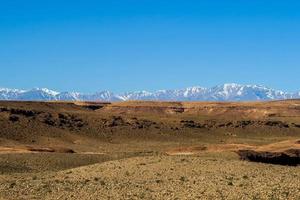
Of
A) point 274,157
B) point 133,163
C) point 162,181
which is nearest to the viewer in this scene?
point 162,181

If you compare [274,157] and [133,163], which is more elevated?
[133,163]

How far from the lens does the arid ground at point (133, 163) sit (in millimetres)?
35812

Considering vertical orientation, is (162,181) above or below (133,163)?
below

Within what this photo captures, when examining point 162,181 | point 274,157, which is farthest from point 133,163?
point 274,157

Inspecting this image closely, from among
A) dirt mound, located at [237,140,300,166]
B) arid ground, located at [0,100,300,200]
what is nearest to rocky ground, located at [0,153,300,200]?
arid ground, located at [0,100,300,200]

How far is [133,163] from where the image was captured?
49.1 metres

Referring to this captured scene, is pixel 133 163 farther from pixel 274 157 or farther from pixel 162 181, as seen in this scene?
pixel 274 157

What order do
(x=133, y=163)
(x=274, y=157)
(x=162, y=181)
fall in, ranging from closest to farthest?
(x=162, y=181) → (x=133, y=163) → (x=274, y=157)

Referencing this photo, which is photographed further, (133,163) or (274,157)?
(274,157)

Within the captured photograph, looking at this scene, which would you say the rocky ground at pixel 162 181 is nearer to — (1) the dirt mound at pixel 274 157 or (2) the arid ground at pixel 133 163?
(2) the arid ground at pixel 133 163

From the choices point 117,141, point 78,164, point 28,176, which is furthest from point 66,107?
point 28,176

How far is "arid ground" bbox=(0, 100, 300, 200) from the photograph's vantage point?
35812 millimetres

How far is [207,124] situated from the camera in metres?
124

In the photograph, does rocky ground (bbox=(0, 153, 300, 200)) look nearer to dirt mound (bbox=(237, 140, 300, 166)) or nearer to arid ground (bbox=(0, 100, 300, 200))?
arid ground (bbox=(0, 100, 300, 200))
